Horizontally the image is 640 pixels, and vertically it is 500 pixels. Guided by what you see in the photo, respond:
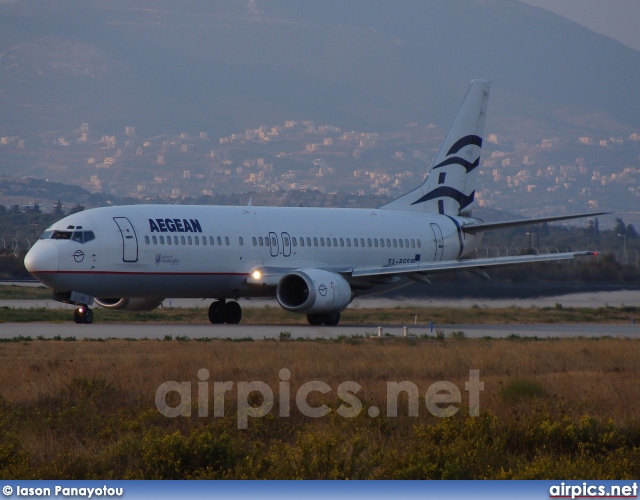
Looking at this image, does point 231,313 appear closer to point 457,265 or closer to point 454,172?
point 457,265

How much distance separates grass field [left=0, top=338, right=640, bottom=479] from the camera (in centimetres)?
1249

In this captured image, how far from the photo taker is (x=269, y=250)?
123 ft

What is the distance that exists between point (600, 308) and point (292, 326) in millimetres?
17224

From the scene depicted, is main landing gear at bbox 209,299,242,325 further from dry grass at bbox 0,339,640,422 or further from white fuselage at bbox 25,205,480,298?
dry grass at bbox 0,339,640,422

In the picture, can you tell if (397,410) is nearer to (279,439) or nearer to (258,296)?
(279,439)

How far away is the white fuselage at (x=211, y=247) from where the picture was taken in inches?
1298

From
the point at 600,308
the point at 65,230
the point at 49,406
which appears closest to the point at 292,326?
the point at 65,230

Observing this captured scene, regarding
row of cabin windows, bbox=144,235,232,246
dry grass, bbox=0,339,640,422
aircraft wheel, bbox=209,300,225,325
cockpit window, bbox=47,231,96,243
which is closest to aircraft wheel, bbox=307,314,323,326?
aircraft wheel, bbox=209,300,225,325

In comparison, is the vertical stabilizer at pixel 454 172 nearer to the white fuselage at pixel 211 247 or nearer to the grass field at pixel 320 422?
the white fuselage at pixel 211 247

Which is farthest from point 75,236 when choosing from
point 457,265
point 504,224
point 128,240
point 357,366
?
point 504,224

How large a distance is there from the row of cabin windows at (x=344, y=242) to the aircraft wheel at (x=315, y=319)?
2.56 meters

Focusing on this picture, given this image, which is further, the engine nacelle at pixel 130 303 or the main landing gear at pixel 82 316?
the engine nacelle at pixel 130 303

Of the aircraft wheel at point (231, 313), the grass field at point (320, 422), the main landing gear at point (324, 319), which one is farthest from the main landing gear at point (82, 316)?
the grass field at point (320, 422)

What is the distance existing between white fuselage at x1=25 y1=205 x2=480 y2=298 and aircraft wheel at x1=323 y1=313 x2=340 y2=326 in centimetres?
193
